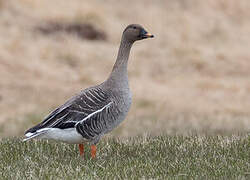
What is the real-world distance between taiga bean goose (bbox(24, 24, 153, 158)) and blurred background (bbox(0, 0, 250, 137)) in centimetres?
675

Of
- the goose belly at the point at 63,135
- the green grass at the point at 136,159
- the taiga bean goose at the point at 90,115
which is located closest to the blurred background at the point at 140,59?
the green grass at the point at 136,159

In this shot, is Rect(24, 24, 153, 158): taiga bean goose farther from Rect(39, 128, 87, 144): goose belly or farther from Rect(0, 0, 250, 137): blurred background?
Rect(0, 0, 250, 137): blurred background

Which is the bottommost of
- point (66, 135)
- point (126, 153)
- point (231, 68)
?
point (231, 68)

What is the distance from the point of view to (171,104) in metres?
19.8

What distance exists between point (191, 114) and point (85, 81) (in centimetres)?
526

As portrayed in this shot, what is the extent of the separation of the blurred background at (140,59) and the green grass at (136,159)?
595 cm

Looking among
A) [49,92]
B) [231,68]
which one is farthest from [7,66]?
[231,68]

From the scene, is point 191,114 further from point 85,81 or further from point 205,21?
point 205,21

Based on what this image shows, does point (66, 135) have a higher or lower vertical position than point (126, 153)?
higher

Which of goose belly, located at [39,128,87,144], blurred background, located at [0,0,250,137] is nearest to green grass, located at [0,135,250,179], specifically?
goose belly, located at [39,128,87,144]

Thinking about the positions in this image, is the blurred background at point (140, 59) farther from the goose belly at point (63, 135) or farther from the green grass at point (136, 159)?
the goose belly at point (63, 135)

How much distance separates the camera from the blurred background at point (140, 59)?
1861 centimetres

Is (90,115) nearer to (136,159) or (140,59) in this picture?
(136,159)

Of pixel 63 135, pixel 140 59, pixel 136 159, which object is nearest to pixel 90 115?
pixel 63 135
